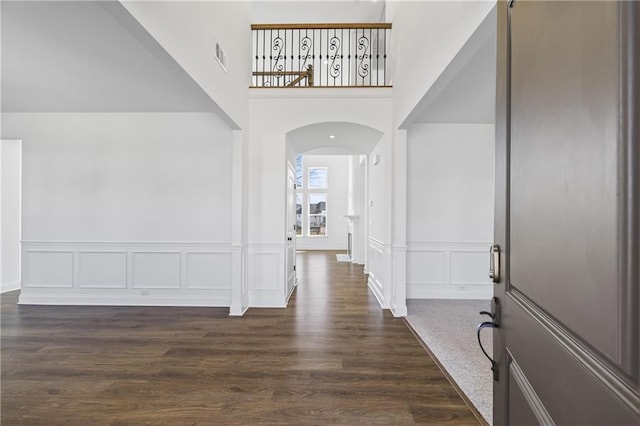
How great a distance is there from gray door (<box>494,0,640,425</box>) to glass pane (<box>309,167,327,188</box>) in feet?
34.2

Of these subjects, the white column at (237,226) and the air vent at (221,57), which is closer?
the air vent at (221,57)

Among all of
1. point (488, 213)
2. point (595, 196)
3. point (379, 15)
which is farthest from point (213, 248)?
point (379, 15)

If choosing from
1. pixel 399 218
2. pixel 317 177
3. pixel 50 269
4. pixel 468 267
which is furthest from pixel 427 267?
pixel 317 177

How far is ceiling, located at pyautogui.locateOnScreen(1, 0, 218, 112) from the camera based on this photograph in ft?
6.40

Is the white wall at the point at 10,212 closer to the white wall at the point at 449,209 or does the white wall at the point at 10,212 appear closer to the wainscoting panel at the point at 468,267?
the white wall at the point at 449,209

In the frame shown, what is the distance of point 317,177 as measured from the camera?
1134 cm

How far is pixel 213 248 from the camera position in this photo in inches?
172

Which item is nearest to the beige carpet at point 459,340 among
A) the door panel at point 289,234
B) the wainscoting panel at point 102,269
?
the door panel at point 289,234

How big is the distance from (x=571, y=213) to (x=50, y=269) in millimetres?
5670

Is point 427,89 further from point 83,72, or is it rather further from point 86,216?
point 86,216

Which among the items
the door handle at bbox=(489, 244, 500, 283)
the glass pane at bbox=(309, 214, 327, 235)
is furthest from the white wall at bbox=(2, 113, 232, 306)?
the glass pane at bbox=(309, 214, 327, 235)

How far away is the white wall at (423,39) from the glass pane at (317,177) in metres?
6.96

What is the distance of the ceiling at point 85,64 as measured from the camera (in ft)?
6.40

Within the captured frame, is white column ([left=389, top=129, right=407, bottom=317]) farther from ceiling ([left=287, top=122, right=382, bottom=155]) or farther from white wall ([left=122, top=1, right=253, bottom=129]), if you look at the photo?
white wall ([left=122, top=1, right=253, bottom=129])
